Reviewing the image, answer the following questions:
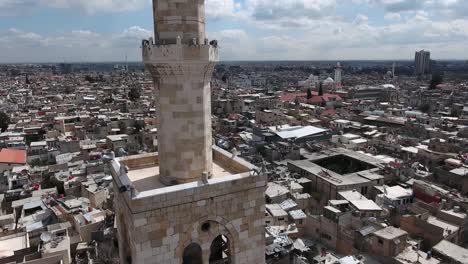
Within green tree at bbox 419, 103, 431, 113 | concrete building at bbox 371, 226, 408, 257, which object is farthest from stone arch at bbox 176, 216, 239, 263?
green tree at bbox 419, 103, 431, 113

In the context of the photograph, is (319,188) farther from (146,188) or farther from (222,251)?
(146,188)

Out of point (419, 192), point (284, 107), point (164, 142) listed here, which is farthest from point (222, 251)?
point (284, 107)

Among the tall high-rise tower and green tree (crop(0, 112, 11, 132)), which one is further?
green tree (crop(0, 112, 11, 132))

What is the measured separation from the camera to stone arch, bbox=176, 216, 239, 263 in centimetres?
626

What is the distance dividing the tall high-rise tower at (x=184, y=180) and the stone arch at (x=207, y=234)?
0.02 meters

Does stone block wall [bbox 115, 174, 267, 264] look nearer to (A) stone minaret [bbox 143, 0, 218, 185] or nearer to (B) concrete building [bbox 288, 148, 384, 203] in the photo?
(A) stone minaret [bbox 143, 0, 218, 185]

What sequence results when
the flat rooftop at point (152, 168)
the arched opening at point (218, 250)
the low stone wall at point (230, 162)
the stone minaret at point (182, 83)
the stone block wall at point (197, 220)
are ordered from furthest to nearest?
the arched opening at point (218, 250), the low stone wall at point (230, 162), the flat rooftop at point (152, 168), the stone minaret at point (182, 83), the stone block wall at point (197, 220)

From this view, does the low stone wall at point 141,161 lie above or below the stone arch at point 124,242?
above

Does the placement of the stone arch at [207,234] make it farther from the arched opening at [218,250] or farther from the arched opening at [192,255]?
the arched opening at [218,250]

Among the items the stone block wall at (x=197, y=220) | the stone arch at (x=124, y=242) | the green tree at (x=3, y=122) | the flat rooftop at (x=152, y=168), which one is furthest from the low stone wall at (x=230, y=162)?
the green tree at (x=3, y=122)

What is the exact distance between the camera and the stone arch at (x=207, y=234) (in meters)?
6.26

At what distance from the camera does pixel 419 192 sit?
27.3m

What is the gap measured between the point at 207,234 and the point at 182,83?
9.42 feet

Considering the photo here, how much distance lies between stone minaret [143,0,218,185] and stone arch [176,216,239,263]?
2.82ft
